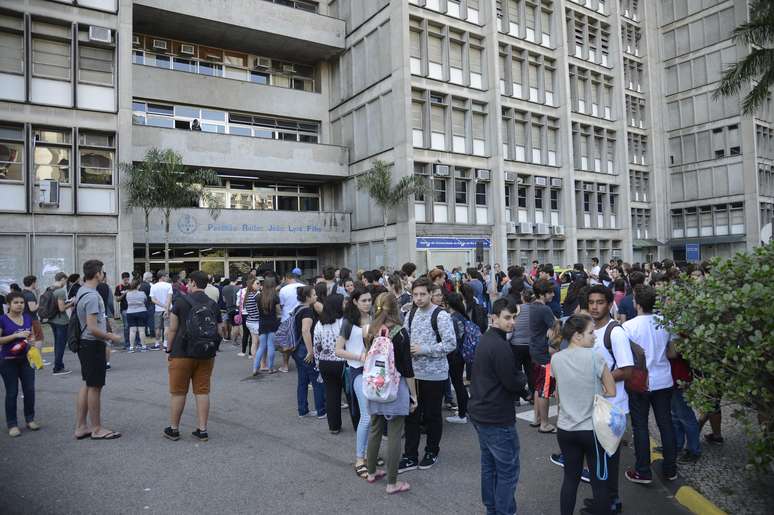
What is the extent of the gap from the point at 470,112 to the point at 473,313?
22719 mm

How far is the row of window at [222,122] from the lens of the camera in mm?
25761

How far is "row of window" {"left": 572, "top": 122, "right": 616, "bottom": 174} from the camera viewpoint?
34.2 m

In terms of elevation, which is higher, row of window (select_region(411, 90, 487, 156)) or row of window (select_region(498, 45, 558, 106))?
row of window (select_region(498, 45, 558, 106))

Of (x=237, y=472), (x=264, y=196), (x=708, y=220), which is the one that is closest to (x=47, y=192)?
(x=264, y=196)

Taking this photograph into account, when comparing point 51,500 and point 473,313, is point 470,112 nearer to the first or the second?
point 473,313

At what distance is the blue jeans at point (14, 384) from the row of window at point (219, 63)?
23.1 metres

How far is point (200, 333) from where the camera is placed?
6.28 meters

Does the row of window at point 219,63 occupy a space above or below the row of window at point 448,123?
above

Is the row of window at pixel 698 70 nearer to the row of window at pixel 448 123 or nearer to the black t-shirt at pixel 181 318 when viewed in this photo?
the row of window at pixel 448 123

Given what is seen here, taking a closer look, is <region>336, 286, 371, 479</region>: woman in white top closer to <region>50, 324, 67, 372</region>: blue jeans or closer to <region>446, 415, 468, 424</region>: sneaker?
<region>446, 415, 468, 424</region>: sneaker

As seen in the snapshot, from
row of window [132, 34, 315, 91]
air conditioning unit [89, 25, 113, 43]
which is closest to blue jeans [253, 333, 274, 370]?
air conditioning unit [89, 25, 113, 43]

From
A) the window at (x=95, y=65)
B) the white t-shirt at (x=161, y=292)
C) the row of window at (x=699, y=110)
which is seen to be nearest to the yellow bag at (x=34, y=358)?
the white t-shirt at (x=161, y=292)

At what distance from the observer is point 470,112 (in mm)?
Result: 28734

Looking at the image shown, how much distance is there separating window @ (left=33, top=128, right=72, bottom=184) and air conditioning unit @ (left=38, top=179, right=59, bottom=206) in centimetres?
51
